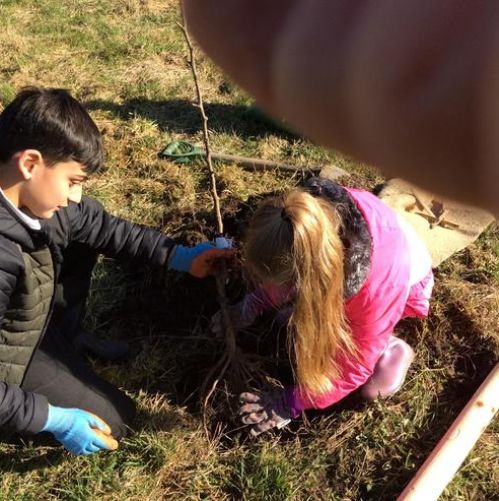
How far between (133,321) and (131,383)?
0.30 metres

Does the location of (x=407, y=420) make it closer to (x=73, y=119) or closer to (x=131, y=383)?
(x=131, y=383)

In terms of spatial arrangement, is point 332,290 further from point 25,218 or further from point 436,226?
point 436,226

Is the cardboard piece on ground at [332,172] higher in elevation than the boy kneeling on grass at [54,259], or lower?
higher

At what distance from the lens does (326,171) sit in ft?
11.3

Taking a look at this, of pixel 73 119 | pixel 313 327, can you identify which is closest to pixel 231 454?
pixel 313 327

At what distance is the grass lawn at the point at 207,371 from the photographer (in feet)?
7.97

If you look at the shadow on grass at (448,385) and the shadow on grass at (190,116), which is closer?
the shadow on grass at (448,385)

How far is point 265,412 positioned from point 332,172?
56.8 inches

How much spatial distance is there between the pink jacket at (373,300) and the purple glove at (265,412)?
0.13 feet

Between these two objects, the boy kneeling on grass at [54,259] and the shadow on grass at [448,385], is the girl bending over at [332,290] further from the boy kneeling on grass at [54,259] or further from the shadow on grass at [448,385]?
the boy kneeling on grass at [54,259]

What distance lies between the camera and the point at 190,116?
13.5 ft

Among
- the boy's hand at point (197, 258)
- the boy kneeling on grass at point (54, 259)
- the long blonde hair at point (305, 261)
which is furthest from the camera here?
the boy's hand at point (197, 258)

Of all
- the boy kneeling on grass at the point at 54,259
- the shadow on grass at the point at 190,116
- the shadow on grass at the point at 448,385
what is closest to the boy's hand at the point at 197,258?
the boy kneeling on grass at the point at 54,259

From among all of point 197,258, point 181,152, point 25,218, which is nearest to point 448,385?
point 197,258
